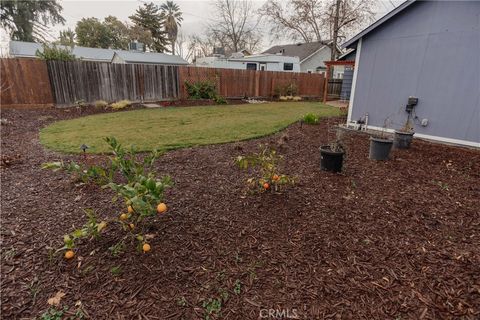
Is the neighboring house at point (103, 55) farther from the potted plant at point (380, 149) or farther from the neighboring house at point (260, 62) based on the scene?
the potted plant at point (380, 149)

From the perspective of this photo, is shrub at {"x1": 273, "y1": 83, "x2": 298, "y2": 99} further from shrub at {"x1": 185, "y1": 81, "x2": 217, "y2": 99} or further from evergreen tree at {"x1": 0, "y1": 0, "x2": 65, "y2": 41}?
evergreen tree at {"x1": 0, "y1": 0, "x2": 65, "y2": 41}

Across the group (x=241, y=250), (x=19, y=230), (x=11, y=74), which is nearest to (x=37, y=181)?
(x=19, y=230)

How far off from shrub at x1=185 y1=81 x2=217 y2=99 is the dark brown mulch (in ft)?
32.0

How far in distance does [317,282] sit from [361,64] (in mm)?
6599

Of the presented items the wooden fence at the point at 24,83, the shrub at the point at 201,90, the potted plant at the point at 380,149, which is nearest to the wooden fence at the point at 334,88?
the shrub at the point at 201,90

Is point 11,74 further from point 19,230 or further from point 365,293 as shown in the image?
point 365,293

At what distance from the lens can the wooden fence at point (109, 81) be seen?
9344mm

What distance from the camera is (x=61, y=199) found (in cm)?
271

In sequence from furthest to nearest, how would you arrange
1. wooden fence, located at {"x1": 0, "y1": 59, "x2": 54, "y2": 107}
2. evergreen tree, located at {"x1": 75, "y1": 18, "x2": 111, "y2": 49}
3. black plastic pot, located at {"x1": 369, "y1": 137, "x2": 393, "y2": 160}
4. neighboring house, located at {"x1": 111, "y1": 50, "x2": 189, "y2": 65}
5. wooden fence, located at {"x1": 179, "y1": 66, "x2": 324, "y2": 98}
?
evergreen tree, located at {"x1": 75, "y1": 18, "x2": 111, "y2": 49} → neighboring house, located at {"x1": 111, "y1": 50, "x2": 189, "y2": 65} → wooden fence, located at {"x1": 179, "y1": 66, "x2": 324, "y2": 98} → wooden fence, located at {"x1": 0, "y1": 59, "x2": 54, "y2": 107} → black plastic pot, located at {"x1": 369, "y1": 137, "x2": 393, "y2": 160}

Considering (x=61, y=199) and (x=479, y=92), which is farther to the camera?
(x=479, y=92)

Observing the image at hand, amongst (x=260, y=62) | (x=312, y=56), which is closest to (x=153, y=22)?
(x=260, y=62)

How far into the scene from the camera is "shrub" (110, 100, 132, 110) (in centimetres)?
989

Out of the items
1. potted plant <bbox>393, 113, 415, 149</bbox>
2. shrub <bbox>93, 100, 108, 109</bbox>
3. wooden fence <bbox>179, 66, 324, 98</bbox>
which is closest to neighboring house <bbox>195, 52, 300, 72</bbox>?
wooden fence <bbox>179, 66, 324, 98</bbox>

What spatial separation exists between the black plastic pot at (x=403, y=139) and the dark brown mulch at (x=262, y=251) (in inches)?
66.3
